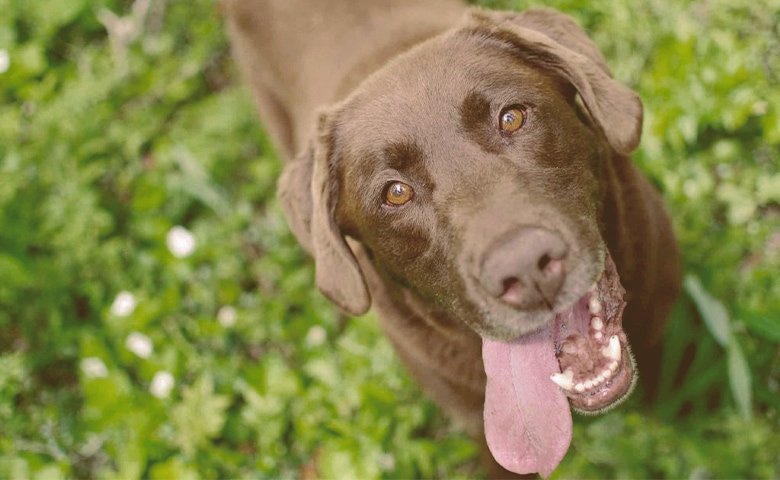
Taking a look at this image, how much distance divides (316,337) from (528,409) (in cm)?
165

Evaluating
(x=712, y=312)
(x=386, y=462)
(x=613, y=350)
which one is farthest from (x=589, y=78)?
(x=386, y=462)

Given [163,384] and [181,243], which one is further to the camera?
[181,243]

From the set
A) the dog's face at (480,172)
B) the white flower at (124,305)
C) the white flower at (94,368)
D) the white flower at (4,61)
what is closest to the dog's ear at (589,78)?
the dog's face at (480,172)

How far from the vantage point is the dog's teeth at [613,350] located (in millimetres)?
2180

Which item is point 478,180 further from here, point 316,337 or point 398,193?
point 316,337

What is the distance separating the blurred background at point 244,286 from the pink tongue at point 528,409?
30.0 inches

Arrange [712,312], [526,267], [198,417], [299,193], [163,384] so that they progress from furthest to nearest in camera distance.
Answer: [163,384]
[198,417]
[712,312]
[299,193]
[526,267]

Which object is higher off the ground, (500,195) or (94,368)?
(500,195)

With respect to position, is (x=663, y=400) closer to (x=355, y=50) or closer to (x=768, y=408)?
(x=768, y=408)

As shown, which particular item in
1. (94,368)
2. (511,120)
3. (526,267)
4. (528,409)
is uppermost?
(511,120)

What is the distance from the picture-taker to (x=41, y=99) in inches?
186

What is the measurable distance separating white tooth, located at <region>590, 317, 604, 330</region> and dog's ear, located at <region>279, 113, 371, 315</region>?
0.75 m

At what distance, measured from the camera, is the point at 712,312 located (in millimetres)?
2902

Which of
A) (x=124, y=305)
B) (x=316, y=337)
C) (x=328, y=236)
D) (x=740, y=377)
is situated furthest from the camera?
(x=124, y=305)
